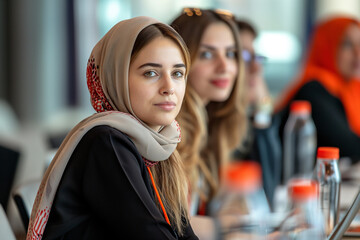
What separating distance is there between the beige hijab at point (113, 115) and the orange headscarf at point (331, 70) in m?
2.19

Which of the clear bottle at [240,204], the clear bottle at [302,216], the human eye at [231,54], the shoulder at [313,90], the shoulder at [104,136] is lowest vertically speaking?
the shoulder at [313,90]

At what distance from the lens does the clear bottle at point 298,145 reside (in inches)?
88.6

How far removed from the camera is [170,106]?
912mm

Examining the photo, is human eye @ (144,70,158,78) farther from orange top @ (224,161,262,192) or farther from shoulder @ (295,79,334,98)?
shoulder @ (295,79,334,98)

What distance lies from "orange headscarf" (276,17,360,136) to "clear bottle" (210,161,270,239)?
7.40 feet

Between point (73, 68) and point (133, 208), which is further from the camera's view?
point (73, 68)

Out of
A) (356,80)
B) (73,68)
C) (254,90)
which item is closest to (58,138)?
(254,90)

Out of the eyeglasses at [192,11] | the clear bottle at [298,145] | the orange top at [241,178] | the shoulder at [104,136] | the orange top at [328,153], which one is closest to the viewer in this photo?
the orange top at [241,178]

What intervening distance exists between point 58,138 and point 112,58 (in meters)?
1.42

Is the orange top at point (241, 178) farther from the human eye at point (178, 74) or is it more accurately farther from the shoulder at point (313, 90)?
the shoulder at point (313, 90)

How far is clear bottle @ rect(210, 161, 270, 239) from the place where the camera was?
676 mm

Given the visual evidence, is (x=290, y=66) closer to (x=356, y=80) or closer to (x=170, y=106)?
(x=356, y=80)

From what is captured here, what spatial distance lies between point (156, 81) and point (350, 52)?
2250 millimetres

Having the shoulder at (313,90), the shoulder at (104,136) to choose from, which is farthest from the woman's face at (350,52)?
the shoulder at (104,136)
